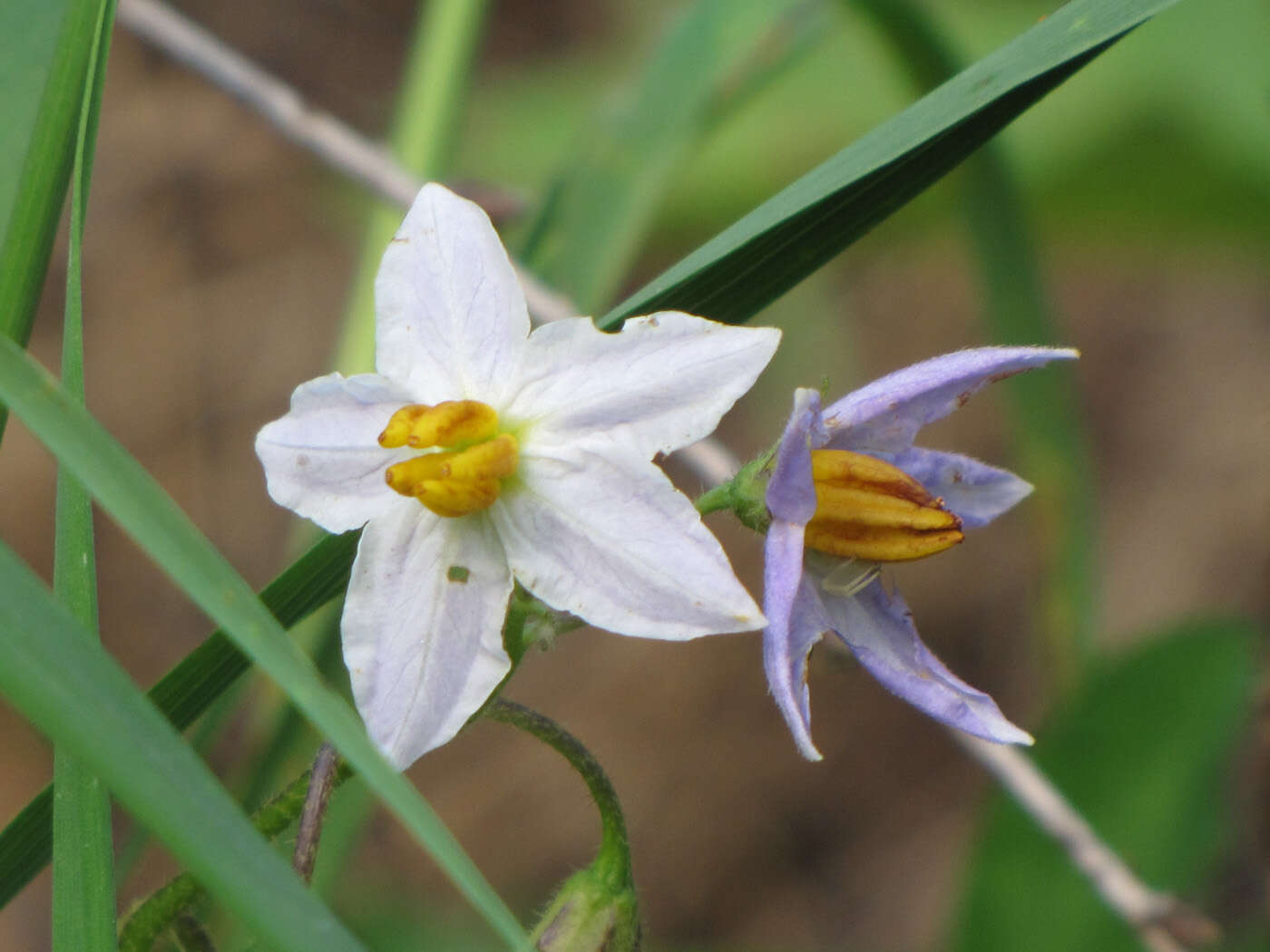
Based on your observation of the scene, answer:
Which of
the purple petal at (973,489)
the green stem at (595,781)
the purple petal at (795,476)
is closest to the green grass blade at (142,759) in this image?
the green stem at (595,781)

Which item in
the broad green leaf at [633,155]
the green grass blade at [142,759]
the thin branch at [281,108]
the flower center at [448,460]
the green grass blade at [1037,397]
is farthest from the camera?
the green grass blade at [1037,397]

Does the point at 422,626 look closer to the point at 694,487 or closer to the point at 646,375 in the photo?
the point at 646,375

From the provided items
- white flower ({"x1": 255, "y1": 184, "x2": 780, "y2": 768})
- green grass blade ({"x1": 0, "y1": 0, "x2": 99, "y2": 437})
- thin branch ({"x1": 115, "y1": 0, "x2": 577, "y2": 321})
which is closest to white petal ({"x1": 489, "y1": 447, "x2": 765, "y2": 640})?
white flower ({"x1": 255, "y1": 184, "x2": 780, "y2": 768})

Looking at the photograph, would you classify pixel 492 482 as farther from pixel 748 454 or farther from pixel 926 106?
pixel 748 454

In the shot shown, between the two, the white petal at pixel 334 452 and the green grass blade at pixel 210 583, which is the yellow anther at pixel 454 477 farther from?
the green grass blade at pixel 210 583

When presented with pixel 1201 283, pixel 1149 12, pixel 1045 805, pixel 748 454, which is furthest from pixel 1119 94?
pixel 1149 12

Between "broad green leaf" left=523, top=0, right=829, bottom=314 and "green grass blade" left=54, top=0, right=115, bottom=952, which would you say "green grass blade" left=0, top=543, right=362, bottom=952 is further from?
"broad green leaf" left=523, top=0, right=829, bottom=314
